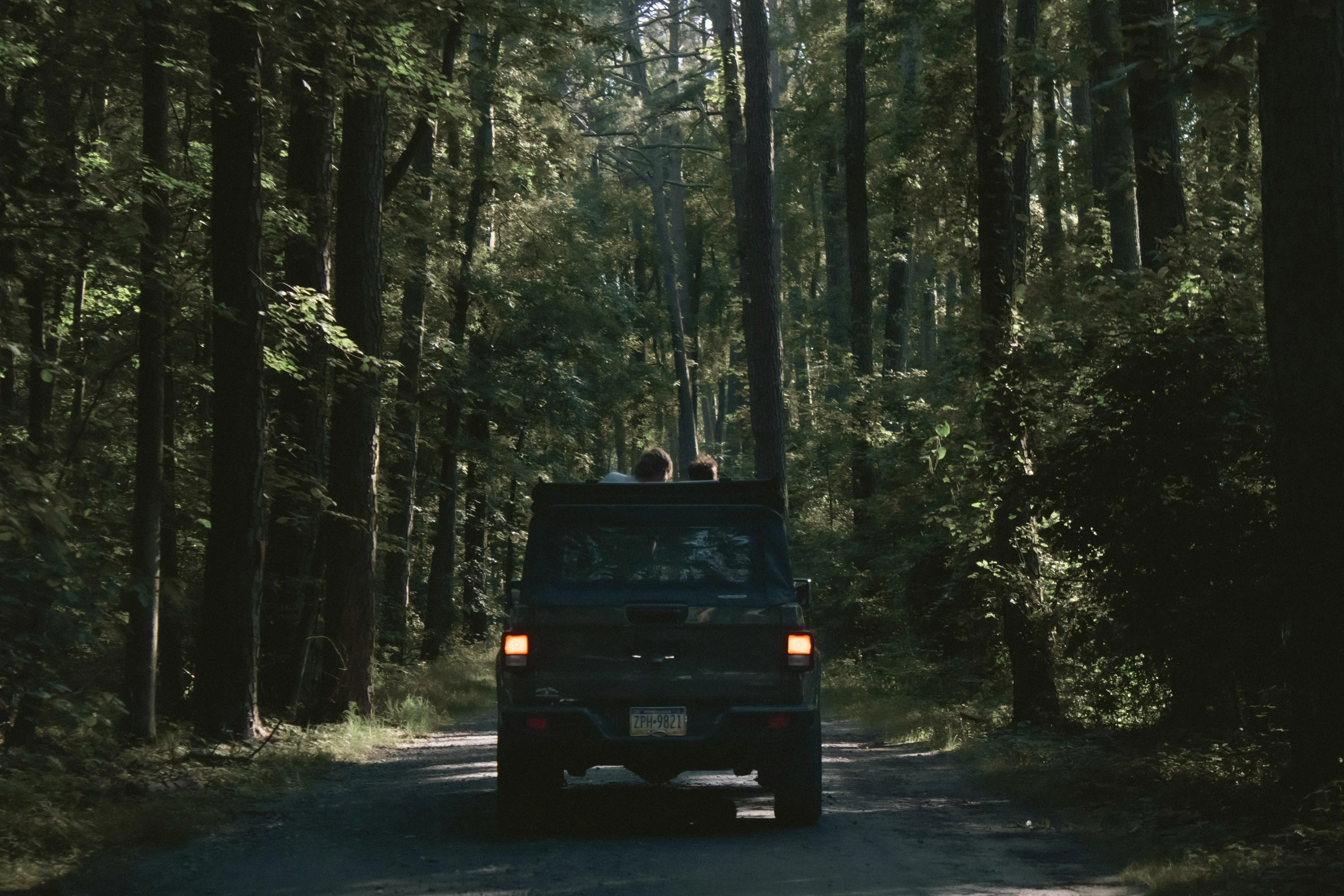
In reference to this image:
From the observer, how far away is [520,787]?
30.2 ft

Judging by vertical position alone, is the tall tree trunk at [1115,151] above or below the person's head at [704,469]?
above

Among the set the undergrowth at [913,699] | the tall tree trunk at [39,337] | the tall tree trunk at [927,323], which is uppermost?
the tall tree trunk at [927,323]

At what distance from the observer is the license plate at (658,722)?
9109mm

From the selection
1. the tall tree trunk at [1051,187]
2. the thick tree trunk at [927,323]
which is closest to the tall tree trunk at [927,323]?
the thick tree trunk at [927,323]

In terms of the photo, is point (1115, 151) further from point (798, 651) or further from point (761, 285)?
point (798, 651)

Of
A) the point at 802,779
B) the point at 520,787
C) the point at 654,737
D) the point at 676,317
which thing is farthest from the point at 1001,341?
the point at 676,317

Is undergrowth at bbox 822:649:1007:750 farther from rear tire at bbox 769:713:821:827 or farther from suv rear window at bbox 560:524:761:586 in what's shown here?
suv rear window at bbox 560:524:761:586

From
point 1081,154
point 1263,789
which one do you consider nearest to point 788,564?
point 1263,789

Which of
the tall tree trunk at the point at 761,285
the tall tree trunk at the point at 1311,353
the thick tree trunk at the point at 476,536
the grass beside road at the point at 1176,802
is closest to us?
the grass beside road at the point at 1176,802

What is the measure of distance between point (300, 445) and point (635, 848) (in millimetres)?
9298

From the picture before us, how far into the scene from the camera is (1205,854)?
8039mm

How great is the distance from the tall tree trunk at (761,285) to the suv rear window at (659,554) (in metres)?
13.6

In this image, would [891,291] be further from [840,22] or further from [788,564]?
[788,564]

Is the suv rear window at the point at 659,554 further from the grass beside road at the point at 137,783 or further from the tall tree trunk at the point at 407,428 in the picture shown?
the tall tree trunk at the point at 407,428
